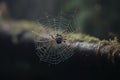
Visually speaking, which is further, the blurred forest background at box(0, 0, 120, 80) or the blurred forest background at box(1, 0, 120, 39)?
the blurred forest background at box(1, 0, 120, 39)

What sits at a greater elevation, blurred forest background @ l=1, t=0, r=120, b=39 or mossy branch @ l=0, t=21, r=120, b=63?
blurred forest background @ l=1, t=0, r=120, b=39

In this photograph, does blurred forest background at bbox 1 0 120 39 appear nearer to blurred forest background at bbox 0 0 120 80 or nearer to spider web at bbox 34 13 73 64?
blurred forest background at bbox 0 0 120 80

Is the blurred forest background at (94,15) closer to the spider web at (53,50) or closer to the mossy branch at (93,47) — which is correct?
the spider web at (53,50)

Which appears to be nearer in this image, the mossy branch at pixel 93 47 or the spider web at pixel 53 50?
the mossy branch at pixel 93 47

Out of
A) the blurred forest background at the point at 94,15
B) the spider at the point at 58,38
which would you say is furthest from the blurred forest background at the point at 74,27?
the spider at the point at 58,38

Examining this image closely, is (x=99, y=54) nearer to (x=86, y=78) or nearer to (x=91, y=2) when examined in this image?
(x=86, y=78)

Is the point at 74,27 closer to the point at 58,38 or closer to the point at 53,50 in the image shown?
the point at 53,50

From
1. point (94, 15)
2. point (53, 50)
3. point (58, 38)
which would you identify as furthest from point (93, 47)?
point (94, 15)

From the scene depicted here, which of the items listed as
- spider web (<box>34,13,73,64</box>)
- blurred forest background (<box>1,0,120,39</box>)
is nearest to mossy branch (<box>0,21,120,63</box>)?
spider web (<box>34,13,73,64</box>)
